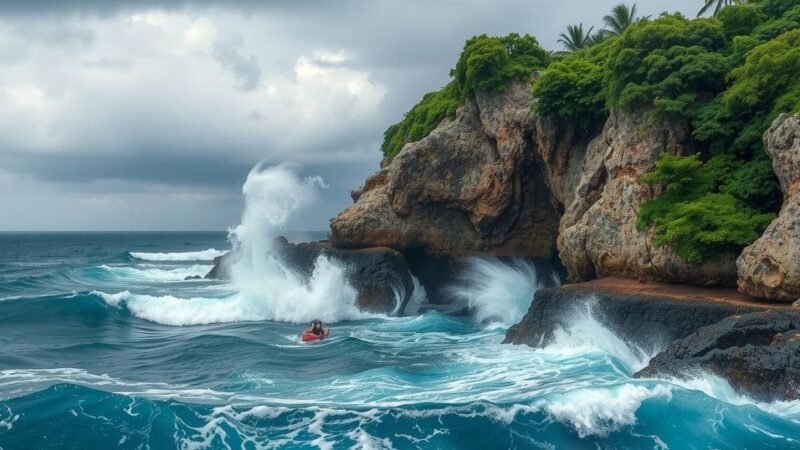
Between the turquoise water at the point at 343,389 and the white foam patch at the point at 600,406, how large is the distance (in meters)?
Answer: 0.03

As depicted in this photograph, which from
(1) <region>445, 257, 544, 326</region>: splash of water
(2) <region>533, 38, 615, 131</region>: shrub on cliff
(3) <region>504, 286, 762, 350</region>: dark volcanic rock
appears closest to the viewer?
(3) <region>504, 286, 762, 350</region>: dark volcanic rock

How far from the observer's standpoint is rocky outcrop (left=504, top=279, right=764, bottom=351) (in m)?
15.8

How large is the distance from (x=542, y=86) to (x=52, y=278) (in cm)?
3851

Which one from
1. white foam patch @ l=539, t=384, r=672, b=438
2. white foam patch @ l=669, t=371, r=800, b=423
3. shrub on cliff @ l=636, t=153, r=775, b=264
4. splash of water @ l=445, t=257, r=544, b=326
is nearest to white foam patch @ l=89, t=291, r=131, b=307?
splash of water @ l=445, t=257, r=544, b=326

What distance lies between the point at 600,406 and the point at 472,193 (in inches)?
700

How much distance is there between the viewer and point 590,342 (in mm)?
18484

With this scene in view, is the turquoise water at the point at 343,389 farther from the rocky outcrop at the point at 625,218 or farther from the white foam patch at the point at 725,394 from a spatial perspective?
the rocky outcrop at the point at 625,218

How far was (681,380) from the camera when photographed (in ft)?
44.0

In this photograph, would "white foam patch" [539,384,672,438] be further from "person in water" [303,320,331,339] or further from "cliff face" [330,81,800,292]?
"person in water" [303,320,331,339]

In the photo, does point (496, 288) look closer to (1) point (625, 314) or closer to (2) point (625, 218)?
(2) point (625, 218)

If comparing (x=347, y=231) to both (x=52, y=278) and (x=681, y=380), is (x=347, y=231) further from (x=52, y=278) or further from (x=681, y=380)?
(x=52, y=278)

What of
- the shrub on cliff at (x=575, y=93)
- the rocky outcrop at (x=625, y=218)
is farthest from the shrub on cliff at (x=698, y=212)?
the shrub on cliff at (x=575, y=93)

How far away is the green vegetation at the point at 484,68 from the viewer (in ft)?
93.8

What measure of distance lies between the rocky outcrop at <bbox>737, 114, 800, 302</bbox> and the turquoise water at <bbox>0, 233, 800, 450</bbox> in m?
3.31
